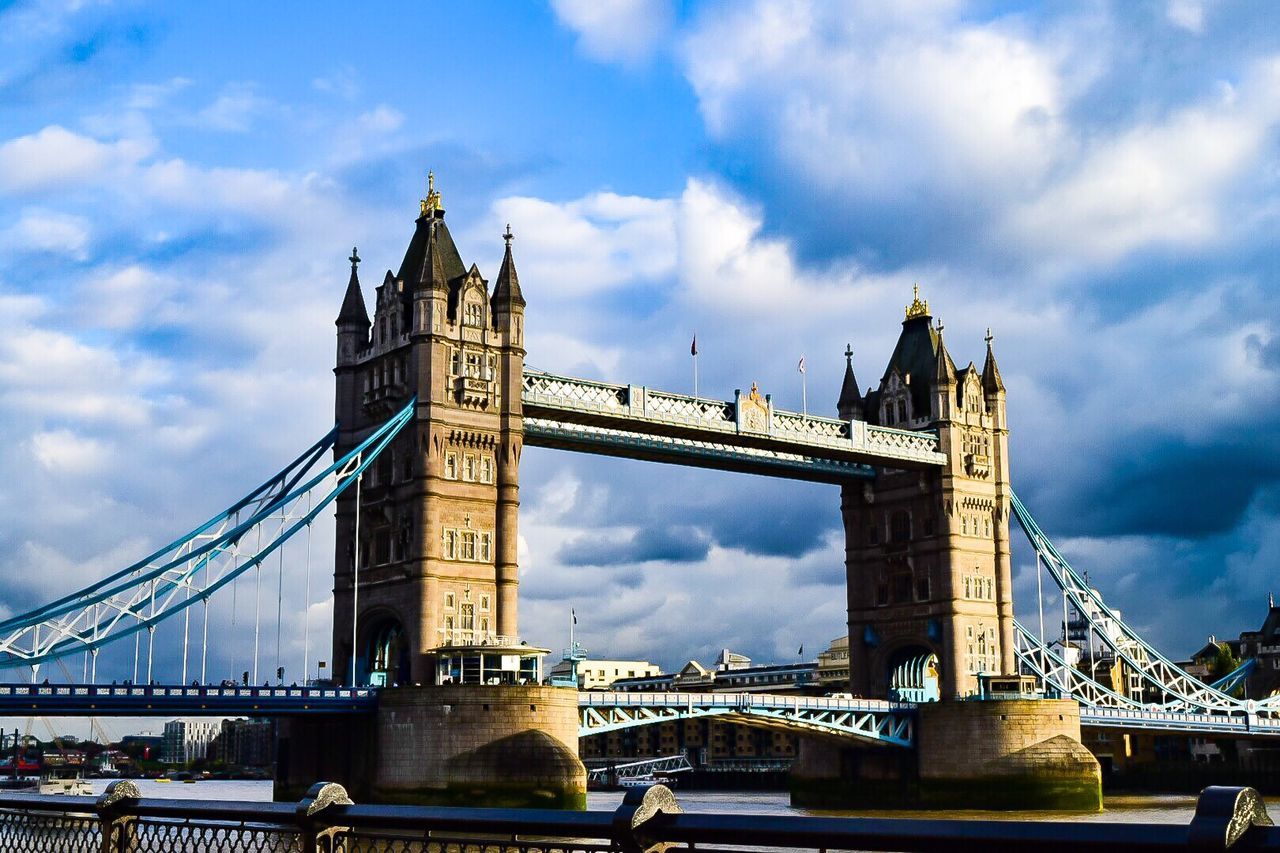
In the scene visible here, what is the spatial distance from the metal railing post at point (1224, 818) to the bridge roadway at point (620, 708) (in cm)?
4403

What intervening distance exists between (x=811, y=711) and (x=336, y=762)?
18.8 m

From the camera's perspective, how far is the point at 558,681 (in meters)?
53.5

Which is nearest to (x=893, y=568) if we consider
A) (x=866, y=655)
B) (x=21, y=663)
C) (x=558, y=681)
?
(x=866, y=655)

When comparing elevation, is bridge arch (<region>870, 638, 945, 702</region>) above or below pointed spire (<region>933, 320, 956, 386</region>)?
below

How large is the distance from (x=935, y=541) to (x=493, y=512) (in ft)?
74.0

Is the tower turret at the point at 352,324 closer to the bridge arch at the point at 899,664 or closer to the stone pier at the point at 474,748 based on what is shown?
the stone pier at the point at 474,748

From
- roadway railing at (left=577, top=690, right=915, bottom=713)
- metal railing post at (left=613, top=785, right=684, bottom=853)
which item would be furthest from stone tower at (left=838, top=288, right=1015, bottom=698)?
metal railing post at (left=613, top=785, right=684, bottom=853)

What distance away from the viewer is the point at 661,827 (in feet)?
21.6

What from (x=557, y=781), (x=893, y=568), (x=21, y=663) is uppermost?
(x=893, y=568)

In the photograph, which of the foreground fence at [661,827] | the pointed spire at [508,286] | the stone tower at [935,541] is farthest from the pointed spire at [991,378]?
the foreground fence at [661,827]

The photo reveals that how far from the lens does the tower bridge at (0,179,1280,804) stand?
166ft

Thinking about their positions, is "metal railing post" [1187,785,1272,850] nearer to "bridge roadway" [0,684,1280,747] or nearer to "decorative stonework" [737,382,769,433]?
"bridge roadway" [0,684,1280,747]

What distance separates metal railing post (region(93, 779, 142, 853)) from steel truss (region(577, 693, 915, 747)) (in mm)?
43405

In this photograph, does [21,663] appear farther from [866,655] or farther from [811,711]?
[866,655]
